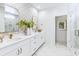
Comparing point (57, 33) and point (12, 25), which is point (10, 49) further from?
point (57, 33)

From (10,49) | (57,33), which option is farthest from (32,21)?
(10,49)

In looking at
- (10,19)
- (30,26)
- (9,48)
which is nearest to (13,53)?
(9,48)

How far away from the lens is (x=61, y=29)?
172 centimetres

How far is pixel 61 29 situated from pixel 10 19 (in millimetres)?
986

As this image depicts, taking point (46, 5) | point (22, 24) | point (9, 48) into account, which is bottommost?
point (9, 48)

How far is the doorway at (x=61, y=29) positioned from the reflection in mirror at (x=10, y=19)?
803 millimetres

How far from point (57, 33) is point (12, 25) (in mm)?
882

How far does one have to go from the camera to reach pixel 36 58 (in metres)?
1.48

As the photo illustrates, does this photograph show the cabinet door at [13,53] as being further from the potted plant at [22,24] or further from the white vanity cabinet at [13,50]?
the potted plant at [22,24]

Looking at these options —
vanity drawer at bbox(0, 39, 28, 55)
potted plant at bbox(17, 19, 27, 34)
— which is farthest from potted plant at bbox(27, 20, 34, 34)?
vanity drawer at bbox(0, 39, 28, 55)

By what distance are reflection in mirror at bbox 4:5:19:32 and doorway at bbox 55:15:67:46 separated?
0.80 metres

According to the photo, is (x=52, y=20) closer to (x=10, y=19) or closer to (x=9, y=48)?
(x=10, y=19)

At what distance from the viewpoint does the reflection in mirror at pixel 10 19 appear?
5.66 ft

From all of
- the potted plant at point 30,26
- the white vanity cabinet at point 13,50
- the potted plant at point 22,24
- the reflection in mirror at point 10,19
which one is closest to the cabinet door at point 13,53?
the white vanity cabinet at point 13,50
